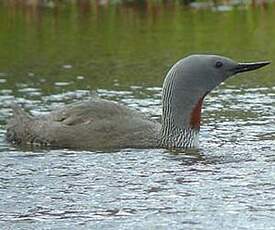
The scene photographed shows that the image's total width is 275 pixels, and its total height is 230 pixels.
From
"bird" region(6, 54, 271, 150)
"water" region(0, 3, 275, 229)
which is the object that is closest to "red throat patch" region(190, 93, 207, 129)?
"bird" region(6, 54, 271, 150)

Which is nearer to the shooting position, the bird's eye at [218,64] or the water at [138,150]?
the water at [138,150]

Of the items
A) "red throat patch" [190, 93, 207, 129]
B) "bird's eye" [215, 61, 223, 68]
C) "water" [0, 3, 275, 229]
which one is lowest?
"water" [0, 3, 275, 229]

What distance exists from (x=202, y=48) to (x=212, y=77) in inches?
300

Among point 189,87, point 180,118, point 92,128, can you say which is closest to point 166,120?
point 180,118

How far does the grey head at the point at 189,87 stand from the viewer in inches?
411

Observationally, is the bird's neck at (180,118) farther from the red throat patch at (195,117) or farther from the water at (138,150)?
the water at (138,150)

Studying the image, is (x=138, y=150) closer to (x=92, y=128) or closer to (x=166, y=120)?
(x=166, y=120)

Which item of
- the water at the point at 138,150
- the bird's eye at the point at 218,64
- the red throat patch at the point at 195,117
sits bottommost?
the water at the point at 138,150

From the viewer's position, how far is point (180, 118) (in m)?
10.5

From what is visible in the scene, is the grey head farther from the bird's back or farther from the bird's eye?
the bird's back

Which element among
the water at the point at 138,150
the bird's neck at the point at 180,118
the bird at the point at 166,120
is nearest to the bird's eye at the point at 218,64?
the bird at the point at 166,120

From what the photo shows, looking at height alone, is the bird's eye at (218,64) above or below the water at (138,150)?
above

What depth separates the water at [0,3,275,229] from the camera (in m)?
7.78

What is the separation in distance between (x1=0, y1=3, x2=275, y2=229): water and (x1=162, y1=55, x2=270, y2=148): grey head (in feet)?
1.16
